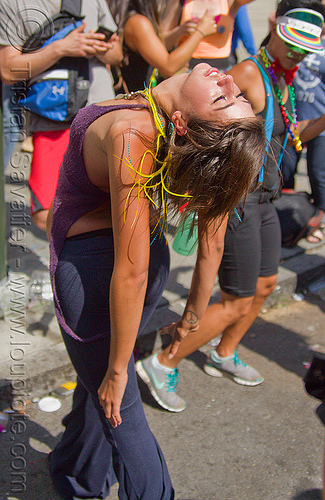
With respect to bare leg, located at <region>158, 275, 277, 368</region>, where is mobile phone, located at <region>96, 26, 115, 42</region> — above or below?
above

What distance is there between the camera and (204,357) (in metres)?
3.48

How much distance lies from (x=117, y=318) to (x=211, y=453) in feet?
4.31

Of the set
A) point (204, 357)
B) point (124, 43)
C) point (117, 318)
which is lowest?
point (204, 357)

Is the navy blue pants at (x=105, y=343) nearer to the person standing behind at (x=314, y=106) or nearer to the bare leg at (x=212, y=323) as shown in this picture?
the bare leg at (x=212, y=323)

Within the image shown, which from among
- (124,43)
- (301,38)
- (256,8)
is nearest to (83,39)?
(124,43)

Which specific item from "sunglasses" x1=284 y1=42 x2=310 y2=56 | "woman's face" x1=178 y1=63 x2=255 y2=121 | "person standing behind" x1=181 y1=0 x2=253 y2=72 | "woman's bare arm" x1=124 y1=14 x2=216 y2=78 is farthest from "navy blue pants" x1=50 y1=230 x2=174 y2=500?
"person standing behind" x1=181 y1=0 x2=253 y2=72

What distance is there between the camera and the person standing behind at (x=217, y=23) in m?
4.25

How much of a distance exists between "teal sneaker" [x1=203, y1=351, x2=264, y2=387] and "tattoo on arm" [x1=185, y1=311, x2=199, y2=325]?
1.08m

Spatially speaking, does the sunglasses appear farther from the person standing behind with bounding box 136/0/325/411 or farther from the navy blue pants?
the navy blue pants

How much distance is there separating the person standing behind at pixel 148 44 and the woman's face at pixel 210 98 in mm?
2159

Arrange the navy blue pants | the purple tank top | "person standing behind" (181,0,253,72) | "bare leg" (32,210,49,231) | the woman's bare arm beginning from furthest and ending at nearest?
"person standing behind" (181,0,253,72)
the woman's bare arm
"bare leg" (32,210,49,231)
the navy blue pants
the purple tank top

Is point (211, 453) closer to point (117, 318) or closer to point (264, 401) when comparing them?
point (264, 401)

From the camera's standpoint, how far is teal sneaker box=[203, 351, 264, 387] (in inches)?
126

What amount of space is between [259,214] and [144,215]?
1.40 meters
